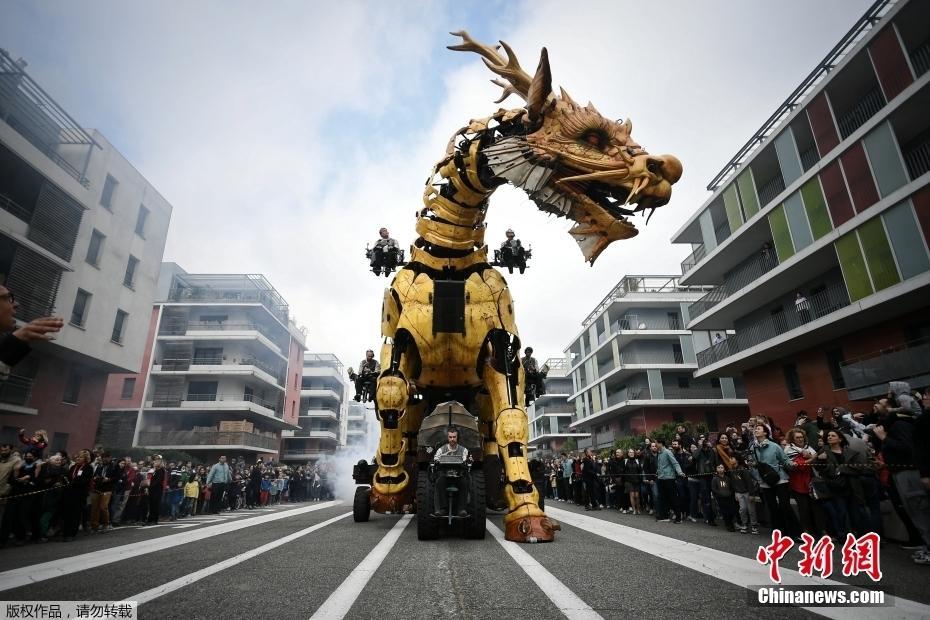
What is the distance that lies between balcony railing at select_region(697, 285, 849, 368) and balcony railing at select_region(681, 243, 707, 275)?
4814 millimetres

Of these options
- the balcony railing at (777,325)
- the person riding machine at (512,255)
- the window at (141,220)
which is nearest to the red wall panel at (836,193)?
the balcony railing at (777,325)

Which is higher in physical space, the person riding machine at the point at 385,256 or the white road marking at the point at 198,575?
the person riding machine at the point at 385,256

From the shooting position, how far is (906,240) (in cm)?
1366

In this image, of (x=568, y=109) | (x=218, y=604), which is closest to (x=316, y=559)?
(x=218, y=604)

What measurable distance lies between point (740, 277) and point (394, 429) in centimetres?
2121

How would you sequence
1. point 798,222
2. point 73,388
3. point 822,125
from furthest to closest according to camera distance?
point 73,388
point 798,222
point 822,125

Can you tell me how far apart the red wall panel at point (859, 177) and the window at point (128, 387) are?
40.5 m

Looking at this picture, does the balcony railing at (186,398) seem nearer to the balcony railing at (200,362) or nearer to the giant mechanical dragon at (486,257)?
the balcony railing at (200,362)

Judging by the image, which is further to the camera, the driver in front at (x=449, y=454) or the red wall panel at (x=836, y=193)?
the red wall panel at (x=836, y=193)

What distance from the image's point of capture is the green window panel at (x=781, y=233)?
1836 cm

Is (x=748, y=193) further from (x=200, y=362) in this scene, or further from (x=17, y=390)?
(x=200, y=362)

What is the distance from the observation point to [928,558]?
4453mm

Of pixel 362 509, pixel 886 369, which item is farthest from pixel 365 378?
pixel 886 369

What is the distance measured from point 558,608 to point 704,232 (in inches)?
997
